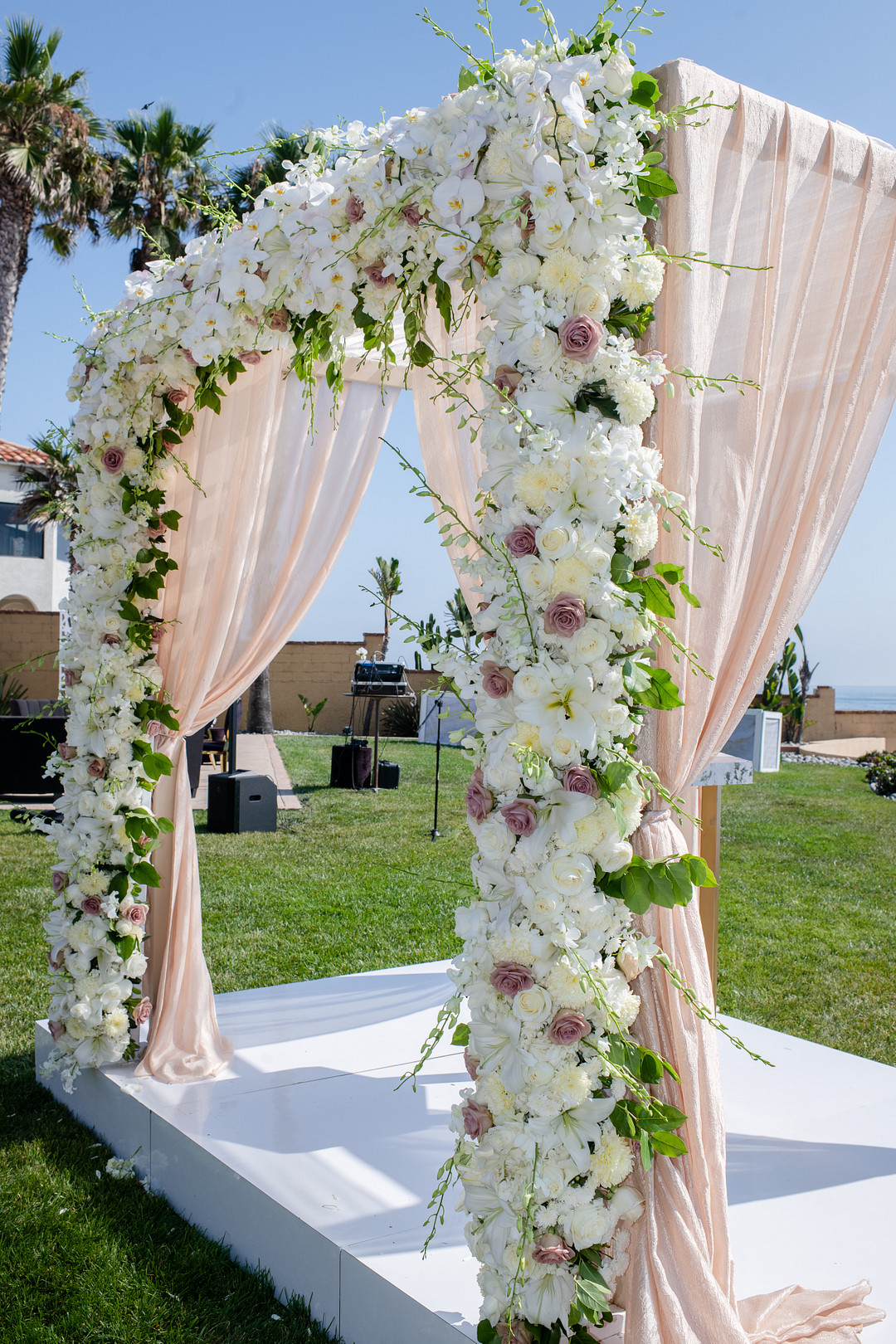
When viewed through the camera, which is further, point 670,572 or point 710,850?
point 710,850

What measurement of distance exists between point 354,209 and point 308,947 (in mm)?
4432

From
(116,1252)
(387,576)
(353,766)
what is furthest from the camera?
(387,576)

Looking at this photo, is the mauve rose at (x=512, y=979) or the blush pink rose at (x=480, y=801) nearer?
the mauve rose at (x=512, y=979)

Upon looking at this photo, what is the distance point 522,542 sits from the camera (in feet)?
5.85

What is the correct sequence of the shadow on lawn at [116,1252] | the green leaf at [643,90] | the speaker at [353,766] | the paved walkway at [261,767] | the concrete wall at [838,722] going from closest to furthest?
1. the green leaf at [643,90]
2. the shadow on lawn at [116,1252]
3. the paved walkway at [261,767]
4. the speaker at [353,766]
5. the concrete wall at [838,722]

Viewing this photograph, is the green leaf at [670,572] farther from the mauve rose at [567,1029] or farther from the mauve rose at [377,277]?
the mauve rose at [377,277]

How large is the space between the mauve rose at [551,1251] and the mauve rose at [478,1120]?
19 cm

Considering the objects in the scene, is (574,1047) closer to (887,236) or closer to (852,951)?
(887,236)

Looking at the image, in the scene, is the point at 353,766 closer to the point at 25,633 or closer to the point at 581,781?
the point at 25,633

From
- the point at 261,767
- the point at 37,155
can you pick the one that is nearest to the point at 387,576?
the point at 261,767

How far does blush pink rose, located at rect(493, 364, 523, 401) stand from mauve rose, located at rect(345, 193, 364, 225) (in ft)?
2.23

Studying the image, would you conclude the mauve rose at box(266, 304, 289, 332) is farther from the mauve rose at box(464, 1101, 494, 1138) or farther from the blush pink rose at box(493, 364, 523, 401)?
the mauve rose at box(464, 1101, 494, 1138)

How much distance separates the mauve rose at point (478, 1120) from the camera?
1.82 metres

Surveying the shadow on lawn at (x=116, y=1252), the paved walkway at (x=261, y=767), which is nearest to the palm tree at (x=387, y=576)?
the paved walkway at (x=261, y=767)
